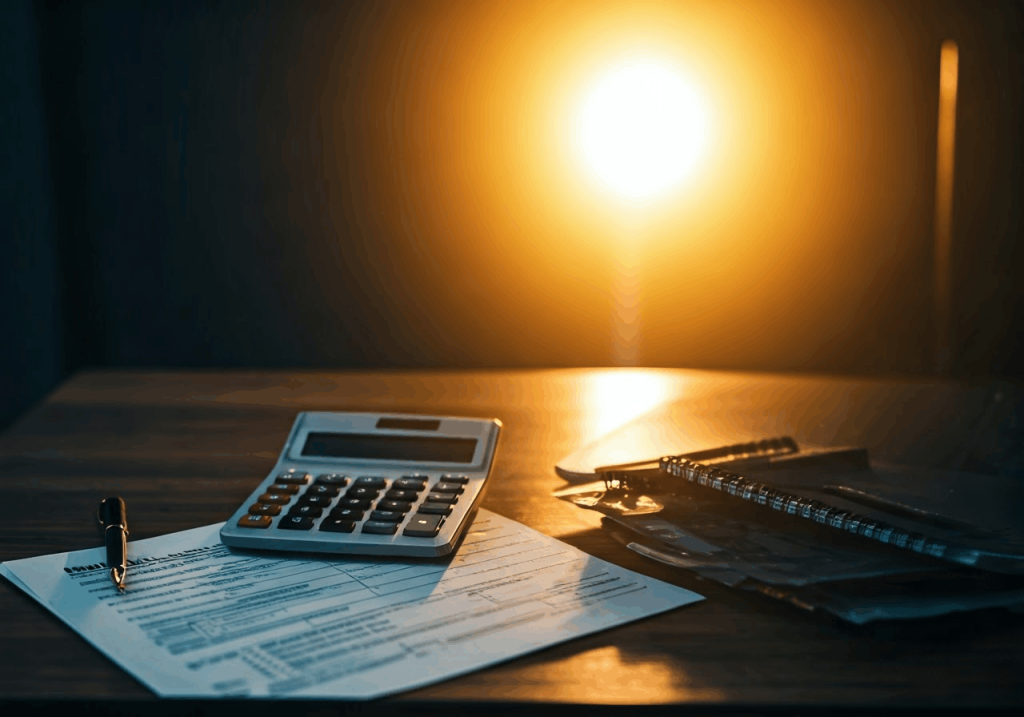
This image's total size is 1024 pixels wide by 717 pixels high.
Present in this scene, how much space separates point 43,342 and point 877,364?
Answer: 2.25 metres

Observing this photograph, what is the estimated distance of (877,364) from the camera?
2.60m

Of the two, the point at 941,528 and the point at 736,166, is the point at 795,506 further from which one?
the point at 736,166

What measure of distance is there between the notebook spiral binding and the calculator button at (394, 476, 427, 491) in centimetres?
16

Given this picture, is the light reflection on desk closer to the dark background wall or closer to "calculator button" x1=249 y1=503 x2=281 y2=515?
"calculator button" x1=249 y1=503 x2=281 y2=515

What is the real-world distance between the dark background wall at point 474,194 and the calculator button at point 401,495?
2.00m

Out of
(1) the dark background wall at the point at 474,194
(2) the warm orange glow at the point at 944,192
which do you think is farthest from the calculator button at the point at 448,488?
(2) the warm orange glow at the point at 944,192

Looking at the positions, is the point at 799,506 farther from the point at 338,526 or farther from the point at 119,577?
the point at 119,577

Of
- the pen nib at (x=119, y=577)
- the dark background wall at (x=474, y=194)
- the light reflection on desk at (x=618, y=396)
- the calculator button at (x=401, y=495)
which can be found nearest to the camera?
the pen nib at (x=119, y=577)

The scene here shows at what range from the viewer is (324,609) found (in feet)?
1.47

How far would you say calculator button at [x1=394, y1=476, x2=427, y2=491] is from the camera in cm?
60

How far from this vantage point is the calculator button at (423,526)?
0.53m

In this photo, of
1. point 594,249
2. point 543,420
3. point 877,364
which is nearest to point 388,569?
point 543,420

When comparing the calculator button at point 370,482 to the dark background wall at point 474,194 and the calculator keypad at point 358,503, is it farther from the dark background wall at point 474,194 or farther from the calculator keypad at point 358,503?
the dark background wall at point 474,194

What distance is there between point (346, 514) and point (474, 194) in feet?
6.82
